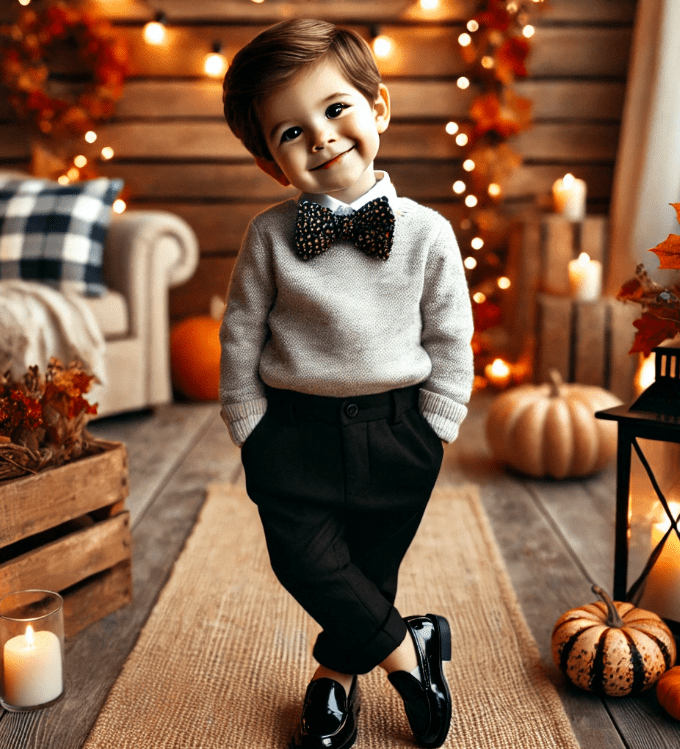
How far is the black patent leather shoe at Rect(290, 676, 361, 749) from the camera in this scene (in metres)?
1.06

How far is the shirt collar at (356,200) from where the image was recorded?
101 centimetres

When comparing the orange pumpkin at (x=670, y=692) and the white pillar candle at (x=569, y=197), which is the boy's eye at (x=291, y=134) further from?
the white pillar candle at (x=569, y=197)

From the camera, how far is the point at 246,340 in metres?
1.05

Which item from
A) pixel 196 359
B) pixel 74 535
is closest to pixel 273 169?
pixel 74 535

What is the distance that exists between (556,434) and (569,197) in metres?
1.20

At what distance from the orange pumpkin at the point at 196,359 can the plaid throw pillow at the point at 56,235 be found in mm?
478

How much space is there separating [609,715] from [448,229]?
0.77 metres

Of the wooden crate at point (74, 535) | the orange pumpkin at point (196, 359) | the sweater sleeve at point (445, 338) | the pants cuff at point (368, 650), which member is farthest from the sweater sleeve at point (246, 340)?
the orange pumpkin at point (196, 359)

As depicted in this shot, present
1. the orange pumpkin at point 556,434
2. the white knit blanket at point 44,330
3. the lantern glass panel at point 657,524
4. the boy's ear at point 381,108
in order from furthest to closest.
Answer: the white knit blanket at point 44,330, the orange pumpkin at point 556,434, the lantern glass panel at point 657,524, the boy's ear at point 381,108

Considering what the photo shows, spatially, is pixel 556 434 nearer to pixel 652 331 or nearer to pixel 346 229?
pixel 652 331

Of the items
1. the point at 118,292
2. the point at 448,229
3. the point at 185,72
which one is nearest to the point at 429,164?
the point at 185,72

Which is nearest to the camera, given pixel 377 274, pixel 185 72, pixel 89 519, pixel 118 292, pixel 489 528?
pixel 377 274

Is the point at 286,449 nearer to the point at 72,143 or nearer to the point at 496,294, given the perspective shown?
the point at 496,294

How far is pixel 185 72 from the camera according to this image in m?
3.27
